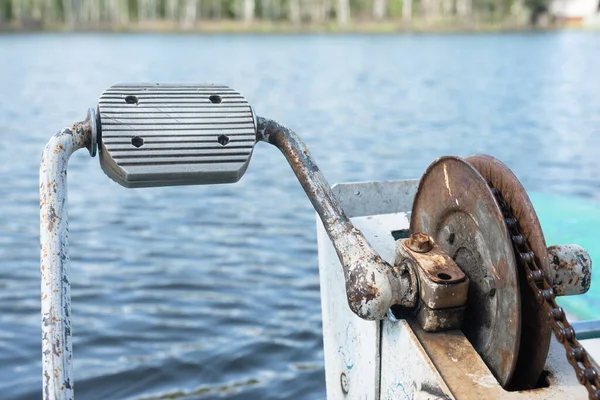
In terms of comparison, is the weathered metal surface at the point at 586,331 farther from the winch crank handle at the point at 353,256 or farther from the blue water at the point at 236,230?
the blue water at the point at 236,230

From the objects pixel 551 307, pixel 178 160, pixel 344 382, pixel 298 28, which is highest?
pixel 178 160

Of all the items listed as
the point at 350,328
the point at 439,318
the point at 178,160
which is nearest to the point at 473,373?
the point at 439,318

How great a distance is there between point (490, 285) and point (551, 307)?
20cm

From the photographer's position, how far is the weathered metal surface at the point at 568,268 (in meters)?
2.21

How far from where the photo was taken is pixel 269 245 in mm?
7883

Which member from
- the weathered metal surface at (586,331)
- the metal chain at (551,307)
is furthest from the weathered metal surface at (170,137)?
the weathered metal surface at (586,331)

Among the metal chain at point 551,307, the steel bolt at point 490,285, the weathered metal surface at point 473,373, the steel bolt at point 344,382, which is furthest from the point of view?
the steel bolt at point 344,382

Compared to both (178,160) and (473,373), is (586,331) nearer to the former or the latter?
(473,373)

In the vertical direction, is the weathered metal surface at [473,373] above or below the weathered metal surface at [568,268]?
below

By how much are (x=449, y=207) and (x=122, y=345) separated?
365cm

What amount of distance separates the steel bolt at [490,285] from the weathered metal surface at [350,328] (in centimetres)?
36

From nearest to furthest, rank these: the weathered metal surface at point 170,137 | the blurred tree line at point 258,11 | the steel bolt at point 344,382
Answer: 1. the weathered metal surface at point 170,137
2. the steel bolt at point 344,382
3. the blurred tree line at point 258,11

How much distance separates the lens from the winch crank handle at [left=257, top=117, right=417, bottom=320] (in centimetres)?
212

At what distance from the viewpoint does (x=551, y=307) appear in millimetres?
1946
